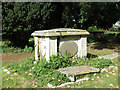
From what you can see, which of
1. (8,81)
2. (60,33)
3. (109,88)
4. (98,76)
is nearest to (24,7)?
(60,33)

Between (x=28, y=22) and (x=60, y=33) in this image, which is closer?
(x=60, y=33)

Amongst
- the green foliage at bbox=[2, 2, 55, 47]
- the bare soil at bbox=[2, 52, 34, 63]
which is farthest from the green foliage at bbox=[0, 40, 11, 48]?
the bare soil at bbox=[2, 52, 34, 63]

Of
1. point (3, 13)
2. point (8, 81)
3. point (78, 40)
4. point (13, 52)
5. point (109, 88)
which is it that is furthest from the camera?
point (13, 52)

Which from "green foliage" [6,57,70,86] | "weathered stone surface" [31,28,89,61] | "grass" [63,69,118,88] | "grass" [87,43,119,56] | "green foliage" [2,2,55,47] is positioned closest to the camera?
"grass" [63,69,118,88]

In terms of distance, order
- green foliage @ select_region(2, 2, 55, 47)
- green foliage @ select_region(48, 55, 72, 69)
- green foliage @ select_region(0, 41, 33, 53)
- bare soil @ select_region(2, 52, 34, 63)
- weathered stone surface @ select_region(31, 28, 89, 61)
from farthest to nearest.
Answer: green foliage @ select_region(0, 41, 33, 53) < green foliage @ select_region(2, 2, 55, 47) < bare soil @ select_region(2, 52, 34, 63) < weathered stone surface @ select_region(31, 28, 89, 61) < green foliage @ select_region(48, 55, 72, 69)

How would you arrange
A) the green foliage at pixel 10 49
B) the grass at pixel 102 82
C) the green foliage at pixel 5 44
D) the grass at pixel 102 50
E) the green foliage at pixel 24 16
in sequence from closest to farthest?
the grass at pixel 102 82, the grass at pixel 102 50, the green foliage at pixel 24 16, the green foliage at pixel 10 49, the green foliage at pixel 5 44

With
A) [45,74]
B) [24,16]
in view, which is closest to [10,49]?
[24,16]

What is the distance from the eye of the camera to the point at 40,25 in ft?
34.5

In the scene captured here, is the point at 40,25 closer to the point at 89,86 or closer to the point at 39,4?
the point at 39,4

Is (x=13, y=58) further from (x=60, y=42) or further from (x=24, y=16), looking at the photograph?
(x=60, y=42)

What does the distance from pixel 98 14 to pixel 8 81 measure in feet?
40.8

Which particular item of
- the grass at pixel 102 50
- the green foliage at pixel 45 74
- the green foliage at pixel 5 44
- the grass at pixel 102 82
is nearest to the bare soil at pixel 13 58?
the green foliage at pixel 45 74

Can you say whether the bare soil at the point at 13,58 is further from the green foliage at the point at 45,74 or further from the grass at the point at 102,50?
the grass at the point at 102,50

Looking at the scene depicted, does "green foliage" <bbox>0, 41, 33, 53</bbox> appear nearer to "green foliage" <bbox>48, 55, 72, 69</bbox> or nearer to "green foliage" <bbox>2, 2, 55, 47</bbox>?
"green foliage" <bbox>2, 2, 55, 47</bbox>
